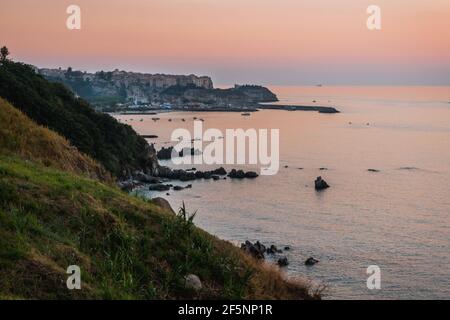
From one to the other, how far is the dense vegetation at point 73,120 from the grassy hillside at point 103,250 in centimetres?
2169

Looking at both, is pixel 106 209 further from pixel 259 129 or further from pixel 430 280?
pixel 259 129

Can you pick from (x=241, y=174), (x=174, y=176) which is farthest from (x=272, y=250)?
(x=174, y=176)

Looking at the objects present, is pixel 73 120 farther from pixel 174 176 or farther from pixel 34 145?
pixel 34 145

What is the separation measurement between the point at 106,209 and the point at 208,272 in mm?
2889

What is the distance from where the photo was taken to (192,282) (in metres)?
10.5

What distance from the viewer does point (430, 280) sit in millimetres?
28359

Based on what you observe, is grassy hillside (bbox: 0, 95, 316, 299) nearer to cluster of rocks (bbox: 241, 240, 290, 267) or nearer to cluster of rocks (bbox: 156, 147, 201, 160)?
cluster of rocks (bbox: 241, 240, 290, 267)

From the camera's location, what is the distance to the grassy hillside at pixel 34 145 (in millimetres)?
16906

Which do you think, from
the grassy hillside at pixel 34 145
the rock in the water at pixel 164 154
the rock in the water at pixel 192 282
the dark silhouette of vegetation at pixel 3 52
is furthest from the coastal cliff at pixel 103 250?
the rock in the water at pixel 164 154

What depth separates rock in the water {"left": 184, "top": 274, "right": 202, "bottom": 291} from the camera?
10.4 metres

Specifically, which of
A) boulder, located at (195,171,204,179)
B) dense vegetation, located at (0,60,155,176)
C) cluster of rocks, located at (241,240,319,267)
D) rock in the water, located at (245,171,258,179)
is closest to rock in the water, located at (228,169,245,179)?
rock in the water, located at (245,171,258,179)

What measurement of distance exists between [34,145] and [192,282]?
10.1m

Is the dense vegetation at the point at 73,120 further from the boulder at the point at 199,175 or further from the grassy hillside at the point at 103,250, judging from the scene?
the grassy hillside at the point at 103,250

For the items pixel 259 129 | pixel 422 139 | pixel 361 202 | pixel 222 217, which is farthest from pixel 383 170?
pixel 259 129
